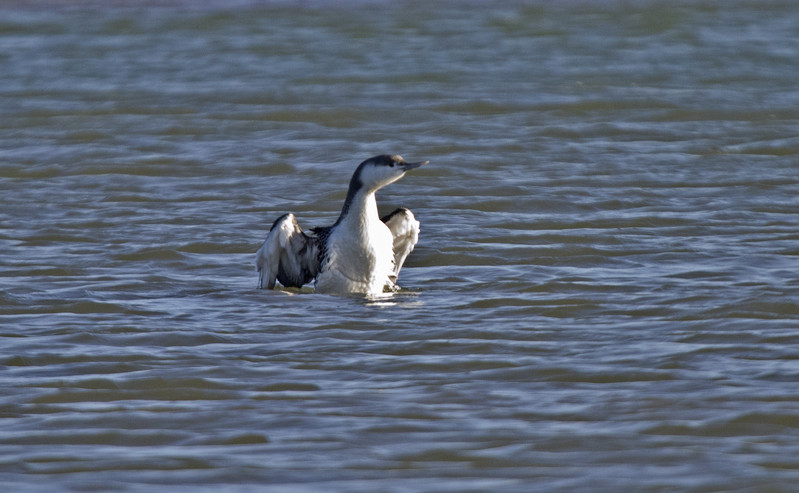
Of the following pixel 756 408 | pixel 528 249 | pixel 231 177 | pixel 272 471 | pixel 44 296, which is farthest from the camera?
pixel 231 177

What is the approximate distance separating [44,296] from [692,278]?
4122mm

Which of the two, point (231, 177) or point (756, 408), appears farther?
point (231, 177)

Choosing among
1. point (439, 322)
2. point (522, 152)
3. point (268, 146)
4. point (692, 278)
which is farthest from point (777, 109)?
point (439, 322)

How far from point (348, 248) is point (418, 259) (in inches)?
45.3

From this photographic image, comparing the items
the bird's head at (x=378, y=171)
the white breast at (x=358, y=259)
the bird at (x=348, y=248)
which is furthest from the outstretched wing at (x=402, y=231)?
the bird's head at (x=378, y=171)

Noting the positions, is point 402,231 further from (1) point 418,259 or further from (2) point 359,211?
(2) point 359,211

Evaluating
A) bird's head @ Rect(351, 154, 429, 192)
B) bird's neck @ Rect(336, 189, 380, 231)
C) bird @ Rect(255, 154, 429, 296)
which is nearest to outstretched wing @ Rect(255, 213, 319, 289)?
bird @ Rect(255, 154, 429, 296)

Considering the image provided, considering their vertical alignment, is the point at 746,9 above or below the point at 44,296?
above

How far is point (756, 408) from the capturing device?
623 cm

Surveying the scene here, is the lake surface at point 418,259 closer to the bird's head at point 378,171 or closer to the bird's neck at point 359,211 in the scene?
the bird's neck at point 359,211

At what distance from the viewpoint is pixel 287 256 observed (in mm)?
9367

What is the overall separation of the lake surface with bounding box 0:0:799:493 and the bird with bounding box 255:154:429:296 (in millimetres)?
193

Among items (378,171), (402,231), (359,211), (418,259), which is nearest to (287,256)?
(359,211)

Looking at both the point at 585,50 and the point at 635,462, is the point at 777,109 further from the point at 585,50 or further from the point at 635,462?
the point at 635,462
